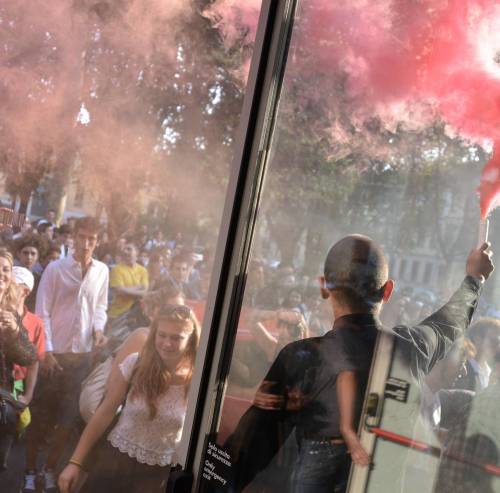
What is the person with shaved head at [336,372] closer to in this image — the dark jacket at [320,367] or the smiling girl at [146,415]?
the dark jacket at [320,367]

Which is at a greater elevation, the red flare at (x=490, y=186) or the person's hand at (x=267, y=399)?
→ the red flare at (x=490, y=186)

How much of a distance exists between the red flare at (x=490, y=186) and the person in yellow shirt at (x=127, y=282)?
123cm

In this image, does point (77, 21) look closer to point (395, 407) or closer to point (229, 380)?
point (229, 380)

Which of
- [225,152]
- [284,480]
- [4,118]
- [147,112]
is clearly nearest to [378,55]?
[225,152]

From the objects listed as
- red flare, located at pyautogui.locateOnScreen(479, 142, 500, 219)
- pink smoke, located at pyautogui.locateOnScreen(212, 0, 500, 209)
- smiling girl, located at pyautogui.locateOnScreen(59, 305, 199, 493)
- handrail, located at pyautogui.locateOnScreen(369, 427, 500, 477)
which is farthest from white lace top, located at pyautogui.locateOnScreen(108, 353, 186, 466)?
red flare, located at pyautogui.locateOnScreen(479, 142, 500, 219)

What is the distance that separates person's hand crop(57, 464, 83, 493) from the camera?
2.59 metres

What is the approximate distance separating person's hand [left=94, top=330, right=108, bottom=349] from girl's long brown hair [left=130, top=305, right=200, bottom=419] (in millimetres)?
160

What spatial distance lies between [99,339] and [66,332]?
15 cm

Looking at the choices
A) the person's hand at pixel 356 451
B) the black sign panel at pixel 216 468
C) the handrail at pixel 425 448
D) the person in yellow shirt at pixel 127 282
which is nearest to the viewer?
the handrail at pixel 425 448

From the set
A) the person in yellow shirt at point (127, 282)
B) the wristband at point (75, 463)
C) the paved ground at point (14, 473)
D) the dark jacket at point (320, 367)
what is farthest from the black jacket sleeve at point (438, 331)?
the paved ground at point (14, 473)

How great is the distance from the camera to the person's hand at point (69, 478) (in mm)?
2594

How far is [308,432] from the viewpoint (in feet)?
6.79

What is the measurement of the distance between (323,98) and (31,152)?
1.22 m

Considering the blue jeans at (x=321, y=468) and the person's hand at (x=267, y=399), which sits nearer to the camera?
the blue jeans at (x=321, y=468)
